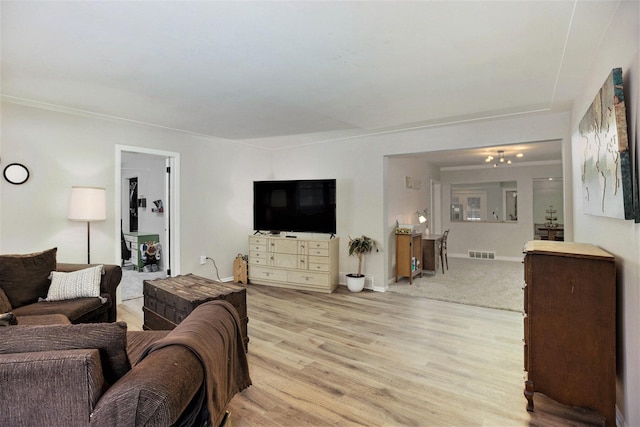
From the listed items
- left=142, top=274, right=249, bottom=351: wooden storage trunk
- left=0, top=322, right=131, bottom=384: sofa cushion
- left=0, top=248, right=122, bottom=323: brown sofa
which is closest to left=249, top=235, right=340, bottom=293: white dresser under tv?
left=142, top=274, right=249, bottom=351: wooden storage trunk

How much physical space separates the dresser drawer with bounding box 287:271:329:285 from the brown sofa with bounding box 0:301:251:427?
357cm

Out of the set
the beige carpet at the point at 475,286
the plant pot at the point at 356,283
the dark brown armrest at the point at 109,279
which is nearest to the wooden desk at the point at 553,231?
the beige carpet at the point at 475,286

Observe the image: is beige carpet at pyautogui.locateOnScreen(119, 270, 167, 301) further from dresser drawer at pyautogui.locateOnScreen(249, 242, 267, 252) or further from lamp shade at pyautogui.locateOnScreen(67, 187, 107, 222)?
dresser drawer at pyautogui.locateOnScreen(249, 242, 267, 252)

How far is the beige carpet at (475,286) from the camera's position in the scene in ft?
14.4

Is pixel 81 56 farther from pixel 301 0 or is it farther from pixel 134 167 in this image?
pixel 134 167

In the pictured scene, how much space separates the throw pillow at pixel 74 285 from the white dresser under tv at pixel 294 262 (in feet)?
8.64

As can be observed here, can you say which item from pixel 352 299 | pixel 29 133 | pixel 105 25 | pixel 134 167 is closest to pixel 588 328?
pixel 352 299

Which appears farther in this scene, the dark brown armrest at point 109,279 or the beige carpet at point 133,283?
the beige carpet at point 133,283

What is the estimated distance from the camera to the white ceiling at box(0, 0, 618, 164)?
70.6 inches

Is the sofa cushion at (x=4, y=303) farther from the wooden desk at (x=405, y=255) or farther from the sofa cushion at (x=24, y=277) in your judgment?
the wooden desk at (x=405, y=255)

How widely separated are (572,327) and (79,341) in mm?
2512

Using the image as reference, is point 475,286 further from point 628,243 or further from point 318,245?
point 628,243

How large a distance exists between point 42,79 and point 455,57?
343 centimetres

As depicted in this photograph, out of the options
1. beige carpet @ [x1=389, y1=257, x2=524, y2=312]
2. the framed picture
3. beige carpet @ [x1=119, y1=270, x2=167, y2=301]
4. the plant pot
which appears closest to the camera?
the framed picture
